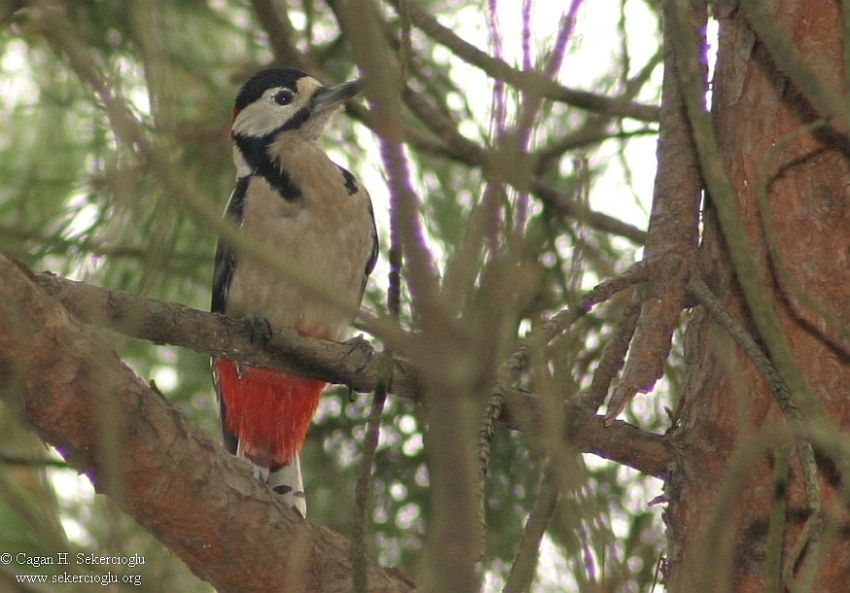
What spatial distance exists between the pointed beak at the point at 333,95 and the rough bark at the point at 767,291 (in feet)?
4.66

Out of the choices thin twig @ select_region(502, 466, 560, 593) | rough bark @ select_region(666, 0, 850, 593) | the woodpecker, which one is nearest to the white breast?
the woodpecker

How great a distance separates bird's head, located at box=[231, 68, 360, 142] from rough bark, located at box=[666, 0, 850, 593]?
1528mm

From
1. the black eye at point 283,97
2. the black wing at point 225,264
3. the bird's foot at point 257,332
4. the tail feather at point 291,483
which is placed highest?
the black eye at point 283,97

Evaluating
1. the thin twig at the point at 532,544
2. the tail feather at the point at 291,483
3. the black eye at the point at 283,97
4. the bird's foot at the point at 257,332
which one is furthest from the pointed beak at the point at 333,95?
the thin twig at the point at 532,544

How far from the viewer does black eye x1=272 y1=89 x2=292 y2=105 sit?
3.99 m

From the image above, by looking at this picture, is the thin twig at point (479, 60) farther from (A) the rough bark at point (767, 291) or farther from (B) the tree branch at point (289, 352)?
(B) the tree branch at point (289, 352)

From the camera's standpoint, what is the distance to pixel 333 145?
424 centimetres

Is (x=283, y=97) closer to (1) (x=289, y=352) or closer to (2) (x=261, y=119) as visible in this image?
(2) (x=261, y=119)

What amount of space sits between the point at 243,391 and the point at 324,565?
56.4 inches

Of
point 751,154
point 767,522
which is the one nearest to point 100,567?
point 767,522

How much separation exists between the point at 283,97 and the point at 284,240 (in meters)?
0.57

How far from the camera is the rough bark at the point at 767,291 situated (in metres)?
2.34

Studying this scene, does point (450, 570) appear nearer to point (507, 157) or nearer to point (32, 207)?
point (507, 157)

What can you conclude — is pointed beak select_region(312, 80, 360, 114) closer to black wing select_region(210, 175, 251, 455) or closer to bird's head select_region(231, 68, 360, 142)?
bird's head select_region(231, 68, 360, 142)
